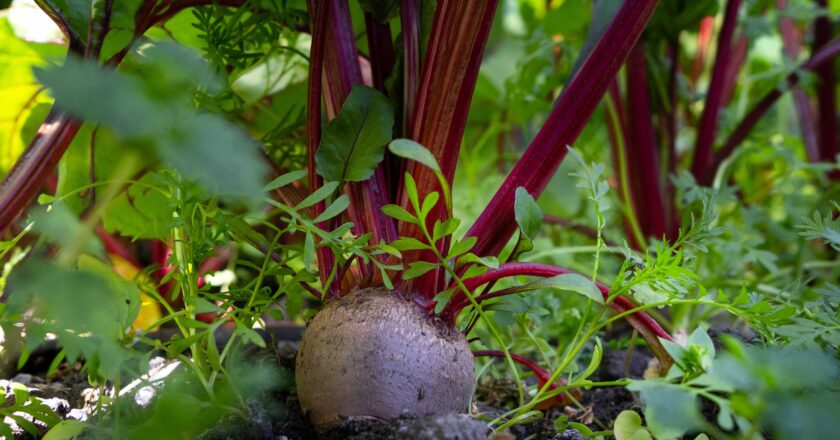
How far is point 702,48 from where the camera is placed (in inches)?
71.1

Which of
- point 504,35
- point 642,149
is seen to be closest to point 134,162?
point 642,149

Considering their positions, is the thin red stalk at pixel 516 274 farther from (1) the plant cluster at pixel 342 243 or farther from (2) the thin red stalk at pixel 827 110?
(2) the thin red stalk at pixel 827 110

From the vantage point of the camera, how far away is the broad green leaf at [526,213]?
58 centimetres

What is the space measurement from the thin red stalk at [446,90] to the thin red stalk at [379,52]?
0.08 metres

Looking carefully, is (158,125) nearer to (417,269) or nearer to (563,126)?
(417,269)

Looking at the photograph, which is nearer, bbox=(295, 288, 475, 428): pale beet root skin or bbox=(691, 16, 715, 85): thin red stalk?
bbox=(295, 288, 475, 428): pale beet root skin

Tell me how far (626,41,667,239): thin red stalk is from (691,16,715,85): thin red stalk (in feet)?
2.30

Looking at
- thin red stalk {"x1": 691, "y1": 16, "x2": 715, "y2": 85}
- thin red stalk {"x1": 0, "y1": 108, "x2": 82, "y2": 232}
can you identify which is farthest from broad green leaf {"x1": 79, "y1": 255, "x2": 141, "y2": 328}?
thin red stalk {"x1": 691, "y1": 16, "x2": 715, "y2": 85}

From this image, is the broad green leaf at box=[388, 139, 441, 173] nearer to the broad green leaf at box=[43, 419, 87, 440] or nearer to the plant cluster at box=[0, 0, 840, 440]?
the plant cluster at box=[0, 0, 840, 440]

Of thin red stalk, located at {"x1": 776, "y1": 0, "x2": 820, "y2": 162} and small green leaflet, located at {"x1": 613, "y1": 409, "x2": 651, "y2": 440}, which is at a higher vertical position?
thin red stalk, located at {"x1": 776, "y1": 0, "x2": 820, "y2": 162}

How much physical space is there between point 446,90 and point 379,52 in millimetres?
124

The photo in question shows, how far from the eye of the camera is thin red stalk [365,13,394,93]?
2.33 ft

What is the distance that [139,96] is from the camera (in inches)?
14.1

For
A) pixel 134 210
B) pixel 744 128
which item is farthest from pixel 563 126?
pixel 744 128
